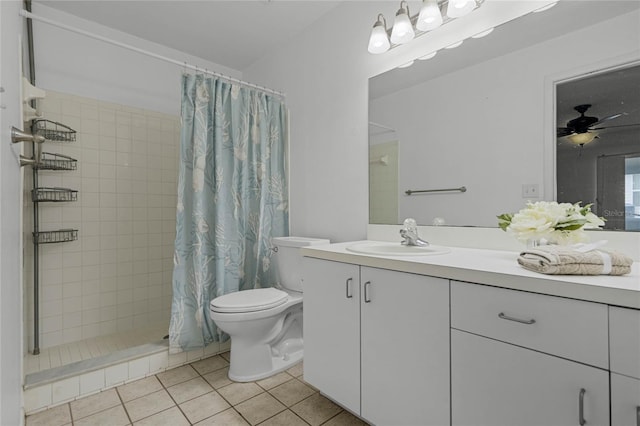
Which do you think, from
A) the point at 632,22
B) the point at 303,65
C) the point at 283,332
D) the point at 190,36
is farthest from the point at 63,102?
the point at 632,22

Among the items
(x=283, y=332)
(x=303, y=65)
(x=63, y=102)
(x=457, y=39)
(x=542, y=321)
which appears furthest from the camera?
(x=303, y=65)

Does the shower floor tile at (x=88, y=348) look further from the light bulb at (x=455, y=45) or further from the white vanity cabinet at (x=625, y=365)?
the light bulb at (x=455, y=45)

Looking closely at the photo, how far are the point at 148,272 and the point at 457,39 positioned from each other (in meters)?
2.72

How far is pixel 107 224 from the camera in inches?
93.7

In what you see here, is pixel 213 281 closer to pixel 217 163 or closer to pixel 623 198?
pixel 217 163

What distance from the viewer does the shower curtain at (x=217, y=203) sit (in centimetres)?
196

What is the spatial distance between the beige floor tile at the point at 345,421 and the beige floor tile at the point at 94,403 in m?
1.09

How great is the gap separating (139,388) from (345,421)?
1153 millimetres

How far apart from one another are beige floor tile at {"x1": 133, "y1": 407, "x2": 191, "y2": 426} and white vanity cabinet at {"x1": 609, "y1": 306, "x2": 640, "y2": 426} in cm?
157

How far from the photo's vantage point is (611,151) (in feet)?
3.76

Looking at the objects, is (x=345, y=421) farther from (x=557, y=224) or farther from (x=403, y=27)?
(x=403, y=27)

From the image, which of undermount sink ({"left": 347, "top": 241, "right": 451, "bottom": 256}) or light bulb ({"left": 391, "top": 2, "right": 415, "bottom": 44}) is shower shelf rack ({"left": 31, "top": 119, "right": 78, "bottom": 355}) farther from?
light bulb ({"left": 391, "top": 2, "right": 415, "bottom": 44})

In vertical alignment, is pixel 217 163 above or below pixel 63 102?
below

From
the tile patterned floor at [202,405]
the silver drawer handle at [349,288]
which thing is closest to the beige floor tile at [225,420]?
the tile patterned floor at [202,405]
